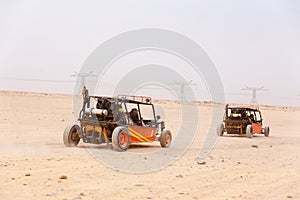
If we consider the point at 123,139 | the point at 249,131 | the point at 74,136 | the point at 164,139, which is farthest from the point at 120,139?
the point at 249,131

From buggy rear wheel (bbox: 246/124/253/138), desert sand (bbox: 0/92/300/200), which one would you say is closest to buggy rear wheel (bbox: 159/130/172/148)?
desert sand (bbox: 0/92/300/200)

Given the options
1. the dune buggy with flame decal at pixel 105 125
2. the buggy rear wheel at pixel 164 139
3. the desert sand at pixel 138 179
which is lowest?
the desert sand at pixel 138 179

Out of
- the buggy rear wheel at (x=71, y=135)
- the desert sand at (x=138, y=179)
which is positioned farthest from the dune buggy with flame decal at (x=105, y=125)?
the desert sand at (x=138, y=179)

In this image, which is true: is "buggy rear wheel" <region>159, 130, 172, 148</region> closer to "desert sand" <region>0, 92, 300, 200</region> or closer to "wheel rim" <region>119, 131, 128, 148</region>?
→ "wheel rim" <region>119, 131, 128, 148</region>

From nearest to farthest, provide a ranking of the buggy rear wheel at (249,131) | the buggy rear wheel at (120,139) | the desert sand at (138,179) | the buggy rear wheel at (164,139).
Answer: the desert sand at (138,179) → the buggy rear wheel at (120,139) → the buggy rear wheel at (164,139) → the buggy rear wheel at (249,131)

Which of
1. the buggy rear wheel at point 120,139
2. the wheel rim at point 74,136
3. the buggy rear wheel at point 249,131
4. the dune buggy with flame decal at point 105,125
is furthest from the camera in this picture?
the buggy rear wheel at point 249,131

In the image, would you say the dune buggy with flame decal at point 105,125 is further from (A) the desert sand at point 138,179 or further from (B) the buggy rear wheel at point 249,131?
(B) the buggy rear wheel at point 249,131

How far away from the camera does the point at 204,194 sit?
8219mm

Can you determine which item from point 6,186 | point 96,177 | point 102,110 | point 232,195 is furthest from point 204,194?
point 102,110

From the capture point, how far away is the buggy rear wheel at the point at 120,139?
555 inches

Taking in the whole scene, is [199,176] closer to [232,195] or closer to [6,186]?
[232,195]

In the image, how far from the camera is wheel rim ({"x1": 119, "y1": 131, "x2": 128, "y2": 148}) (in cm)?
1434

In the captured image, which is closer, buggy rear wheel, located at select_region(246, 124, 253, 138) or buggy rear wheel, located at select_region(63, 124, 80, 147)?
buggy rear wheel, located at select_region(63, 124, 80, 147)

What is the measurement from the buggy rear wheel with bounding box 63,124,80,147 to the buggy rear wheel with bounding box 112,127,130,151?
1.55 m
